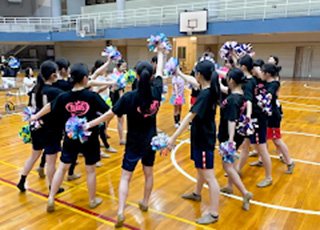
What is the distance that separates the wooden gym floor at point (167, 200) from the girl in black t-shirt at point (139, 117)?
57cm

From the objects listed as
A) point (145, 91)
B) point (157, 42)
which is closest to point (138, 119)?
point (145, 91)

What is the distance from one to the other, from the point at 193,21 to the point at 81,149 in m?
15.9

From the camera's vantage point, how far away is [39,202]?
3678 millimetres

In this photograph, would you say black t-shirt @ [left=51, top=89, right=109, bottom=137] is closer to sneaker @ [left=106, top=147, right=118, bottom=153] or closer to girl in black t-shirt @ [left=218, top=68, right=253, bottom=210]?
girl in black t-shirt @ [left=218, top=68, right=253, bottom=210]

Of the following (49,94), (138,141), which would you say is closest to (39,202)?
(49,94)

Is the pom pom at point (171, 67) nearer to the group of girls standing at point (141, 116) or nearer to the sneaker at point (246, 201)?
the group of girls standing at point (141, 116)

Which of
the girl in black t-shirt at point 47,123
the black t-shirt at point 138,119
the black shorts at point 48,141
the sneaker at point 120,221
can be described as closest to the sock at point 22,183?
the girl in black t-shirt at point 47,123

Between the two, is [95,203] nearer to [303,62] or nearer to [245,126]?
[245,126]

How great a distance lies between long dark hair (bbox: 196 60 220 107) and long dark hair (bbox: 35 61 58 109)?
5.94ft

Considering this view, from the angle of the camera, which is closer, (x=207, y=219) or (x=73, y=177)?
(x=207, y=219)

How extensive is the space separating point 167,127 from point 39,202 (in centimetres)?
429

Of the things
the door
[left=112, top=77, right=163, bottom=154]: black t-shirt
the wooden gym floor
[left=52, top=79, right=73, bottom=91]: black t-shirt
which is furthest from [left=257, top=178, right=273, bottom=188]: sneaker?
the door

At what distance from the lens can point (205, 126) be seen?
9.71 feet

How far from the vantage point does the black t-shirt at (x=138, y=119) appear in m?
2.88
